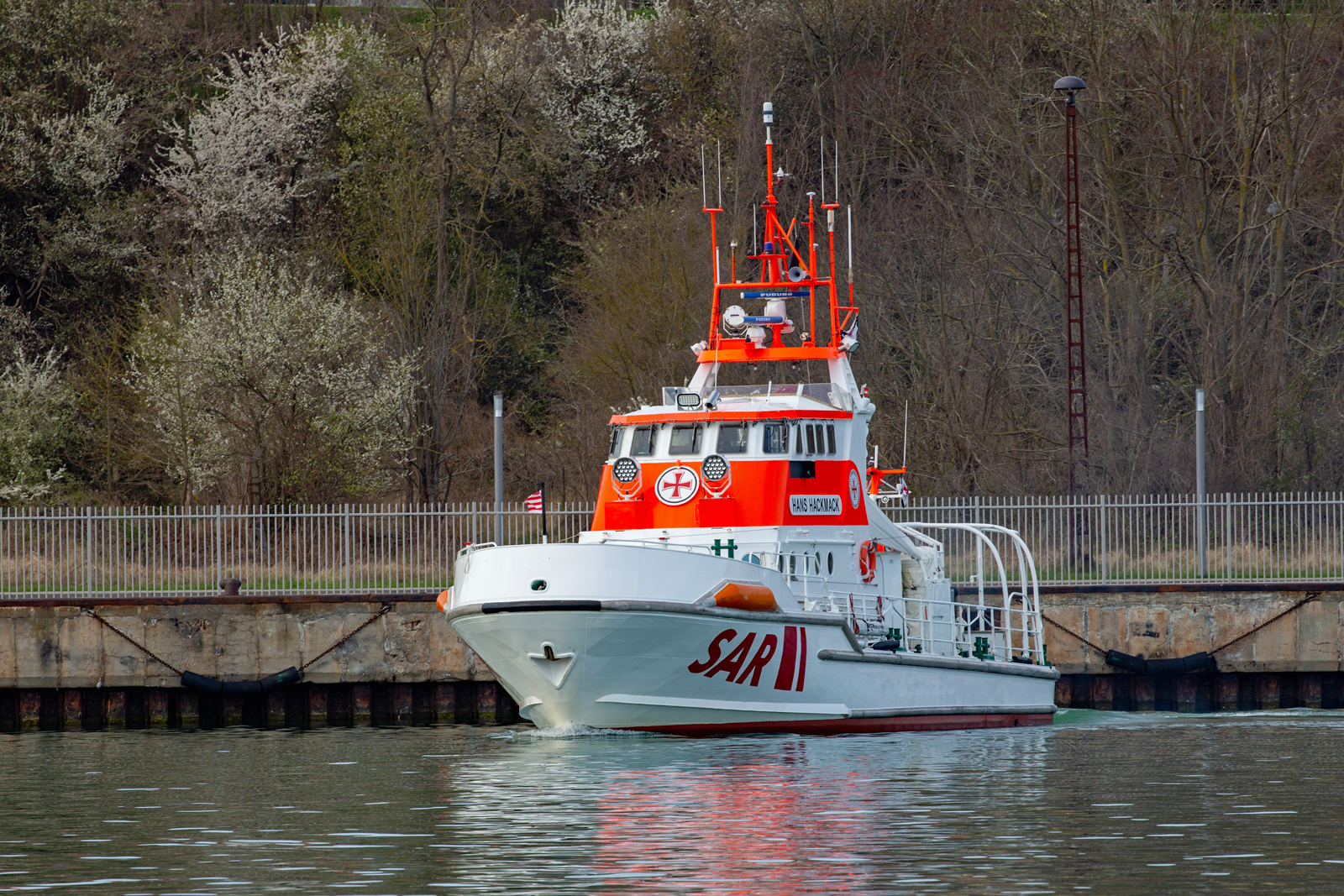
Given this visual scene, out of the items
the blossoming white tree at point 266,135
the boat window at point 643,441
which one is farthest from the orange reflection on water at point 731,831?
the blossoming white tree at point 266,135

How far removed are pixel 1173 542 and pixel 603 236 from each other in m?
20.2

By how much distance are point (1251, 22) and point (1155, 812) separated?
31.4 m

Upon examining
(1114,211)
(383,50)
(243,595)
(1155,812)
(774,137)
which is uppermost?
(383,50)

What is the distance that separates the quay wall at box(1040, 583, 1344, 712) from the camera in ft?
91.8

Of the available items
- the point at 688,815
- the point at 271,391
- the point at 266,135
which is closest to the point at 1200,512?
the point at 688,815

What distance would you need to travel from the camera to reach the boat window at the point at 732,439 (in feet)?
74.8

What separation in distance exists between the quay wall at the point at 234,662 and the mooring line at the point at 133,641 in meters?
0.04

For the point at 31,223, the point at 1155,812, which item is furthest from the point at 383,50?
the point at 1155,812

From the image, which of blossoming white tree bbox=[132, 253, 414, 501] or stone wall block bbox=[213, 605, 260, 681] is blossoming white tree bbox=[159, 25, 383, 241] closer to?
blossoming white tree bbox=[132, 253, 414, 501]

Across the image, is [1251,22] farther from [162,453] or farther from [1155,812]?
[1155,812]

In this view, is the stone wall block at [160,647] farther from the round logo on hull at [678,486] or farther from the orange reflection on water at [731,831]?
the orange reflection on water at [731,831]

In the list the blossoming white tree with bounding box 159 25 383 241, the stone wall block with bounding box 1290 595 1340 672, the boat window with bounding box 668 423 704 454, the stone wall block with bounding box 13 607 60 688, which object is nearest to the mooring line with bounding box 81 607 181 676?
the stone wall block with bounding box 13 607 60 688

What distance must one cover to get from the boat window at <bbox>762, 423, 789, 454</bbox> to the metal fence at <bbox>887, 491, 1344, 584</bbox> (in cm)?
720

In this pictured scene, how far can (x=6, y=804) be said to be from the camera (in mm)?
17109
